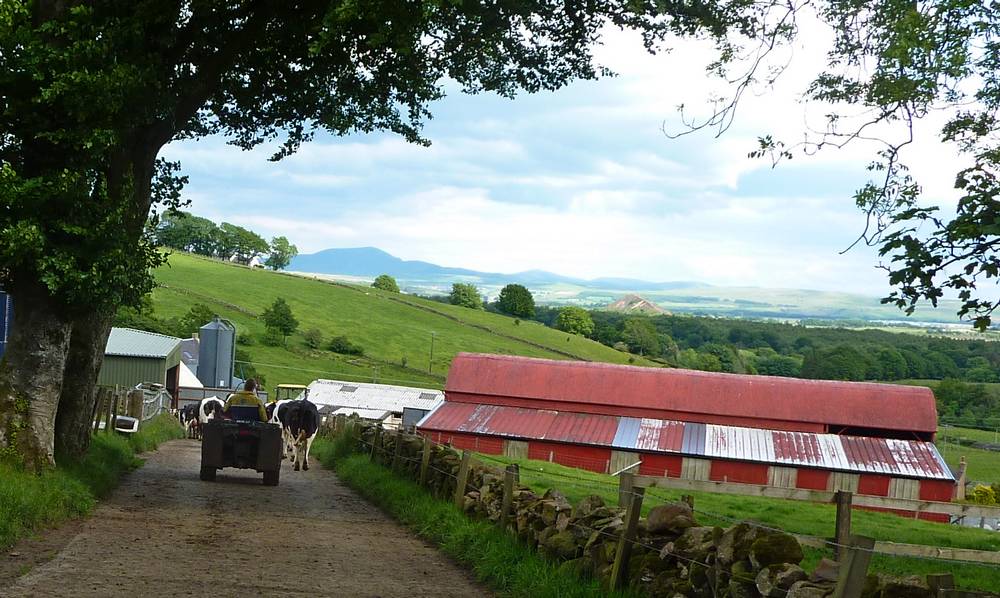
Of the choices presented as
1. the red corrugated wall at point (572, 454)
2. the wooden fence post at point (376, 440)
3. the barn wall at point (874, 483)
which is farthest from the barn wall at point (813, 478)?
the wooden fence post at point (376, 440)

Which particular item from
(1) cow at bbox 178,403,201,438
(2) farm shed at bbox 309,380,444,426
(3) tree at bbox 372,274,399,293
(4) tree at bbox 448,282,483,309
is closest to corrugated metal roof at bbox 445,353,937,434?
(1) cow at bbox 178,403,201,438

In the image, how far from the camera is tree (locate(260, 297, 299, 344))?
10844cm

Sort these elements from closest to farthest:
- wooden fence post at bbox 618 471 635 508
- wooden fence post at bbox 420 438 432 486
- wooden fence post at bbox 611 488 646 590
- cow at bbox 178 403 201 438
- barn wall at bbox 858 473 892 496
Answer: wooden fence post at bbox 611 488 646 590
wooden fence post at bbox 618 471 635 508
wooden fence post at bbox 420 438 432 486
cow at bbox 178 403 201 438
barn wall at bbox 858 473 892 496

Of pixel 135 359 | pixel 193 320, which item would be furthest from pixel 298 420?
pixel 193 320

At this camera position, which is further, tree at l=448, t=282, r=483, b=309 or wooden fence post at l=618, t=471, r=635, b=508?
tree at l=448, t=282, r=483, b=309

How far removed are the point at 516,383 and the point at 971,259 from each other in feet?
134

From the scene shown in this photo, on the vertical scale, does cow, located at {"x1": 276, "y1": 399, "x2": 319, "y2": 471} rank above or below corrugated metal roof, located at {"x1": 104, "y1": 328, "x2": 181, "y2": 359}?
below

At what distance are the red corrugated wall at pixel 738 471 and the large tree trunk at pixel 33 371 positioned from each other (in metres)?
34.2

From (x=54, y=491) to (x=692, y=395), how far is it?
40551 mm

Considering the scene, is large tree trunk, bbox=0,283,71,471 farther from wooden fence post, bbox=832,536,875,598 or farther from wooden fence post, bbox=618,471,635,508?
wooden fence post, bbox=832,536,875,598

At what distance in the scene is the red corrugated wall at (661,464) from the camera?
155 ft

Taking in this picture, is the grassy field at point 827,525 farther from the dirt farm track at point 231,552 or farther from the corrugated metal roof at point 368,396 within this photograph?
the corrugated metal roof at point 368,396

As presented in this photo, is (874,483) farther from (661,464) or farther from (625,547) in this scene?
(625,547)

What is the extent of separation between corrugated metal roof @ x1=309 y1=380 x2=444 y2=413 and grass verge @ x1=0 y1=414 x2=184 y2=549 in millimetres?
57820
